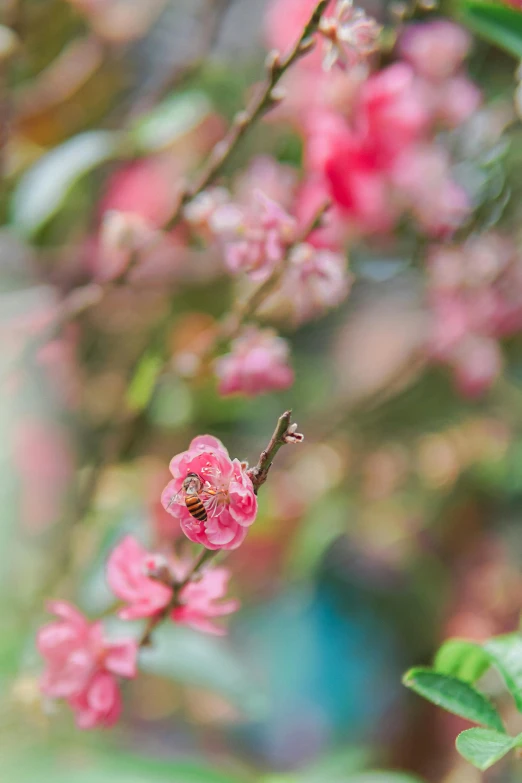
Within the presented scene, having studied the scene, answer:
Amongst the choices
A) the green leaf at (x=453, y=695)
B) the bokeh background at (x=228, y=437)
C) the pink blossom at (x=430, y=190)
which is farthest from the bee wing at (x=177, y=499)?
the pink blossom at (x=430, y=190)

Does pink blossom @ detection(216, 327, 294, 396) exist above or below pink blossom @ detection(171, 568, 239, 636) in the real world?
above

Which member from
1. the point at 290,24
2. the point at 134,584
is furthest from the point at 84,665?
the point at 290,24

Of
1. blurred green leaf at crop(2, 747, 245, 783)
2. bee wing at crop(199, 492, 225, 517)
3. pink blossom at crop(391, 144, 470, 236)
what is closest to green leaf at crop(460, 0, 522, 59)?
pink blossom at crop(391, 144, 470, 236)

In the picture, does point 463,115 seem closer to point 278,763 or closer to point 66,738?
point 66,738

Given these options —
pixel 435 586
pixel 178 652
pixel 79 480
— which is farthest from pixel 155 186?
pixel 435 586

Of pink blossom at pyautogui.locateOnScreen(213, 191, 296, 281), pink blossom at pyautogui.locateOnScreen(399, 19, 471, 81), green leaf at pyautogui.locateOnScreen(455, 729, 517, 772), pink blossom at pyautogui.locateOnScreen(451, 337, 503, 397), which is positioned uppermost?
pink blossom at pyautogui.locateOnScreen(399, 19, 471, 81)

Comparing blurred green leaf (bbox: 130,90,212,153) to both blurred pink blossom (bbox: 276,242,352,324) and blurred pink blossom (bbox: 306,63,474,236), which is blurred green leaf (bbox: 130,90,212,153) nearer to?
blurred pink blossom (bbox: 306,63,474,236)
